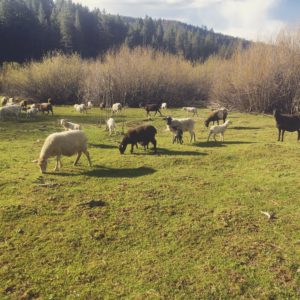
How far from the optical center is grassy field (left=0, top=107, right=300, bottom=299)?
6.64 m

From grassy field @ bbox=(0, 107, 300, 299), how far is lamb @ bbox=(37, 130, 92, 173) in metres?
0.47

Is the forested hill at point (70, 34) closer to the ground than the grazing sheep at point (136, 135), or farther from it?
farther from it

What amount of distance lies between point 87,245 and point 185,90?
41.8m

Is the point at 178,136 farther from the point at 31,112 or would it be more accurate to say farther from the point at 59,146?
the point at 31,112

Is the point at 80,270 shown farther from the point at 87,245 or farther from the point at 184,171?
the point at 184,171

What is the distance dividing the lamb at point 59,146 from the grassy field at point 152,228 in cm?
47

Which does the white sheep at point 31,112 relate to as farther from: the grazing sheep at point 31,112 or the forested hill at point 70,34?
the forested hill at point 70,34

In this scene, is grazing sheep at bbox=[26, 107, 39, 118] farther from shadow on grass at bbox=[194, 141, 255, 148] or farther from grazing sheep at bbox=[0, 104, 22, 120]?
shadow on grass at bbox=[194, 141, 255, 148]

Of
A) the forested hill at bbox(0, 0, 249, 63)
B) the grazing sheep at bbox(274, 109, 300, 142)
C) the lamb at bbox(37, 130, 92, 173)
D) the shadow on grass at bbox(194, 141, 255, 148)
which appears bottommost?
the shadow on grass at bbox(194, 141, 255, 148)

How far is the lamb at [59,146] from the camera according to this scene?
12250 mm

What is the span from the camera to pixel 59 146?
40.4 feet

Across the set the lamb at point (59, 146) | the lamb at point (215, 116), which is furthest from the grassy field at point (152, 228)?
the lamb at point (215, 116)

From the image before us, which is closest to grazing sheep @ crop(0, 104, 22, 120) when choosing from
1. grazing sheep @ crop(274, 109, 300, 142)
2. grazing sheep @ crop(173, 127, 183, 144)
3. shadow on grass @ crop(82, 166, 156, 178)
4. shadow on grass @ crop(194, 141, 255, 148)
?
grazing sheep @ crop(173, 127, 183, 144)

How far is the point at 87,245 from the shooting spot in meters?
7.86
